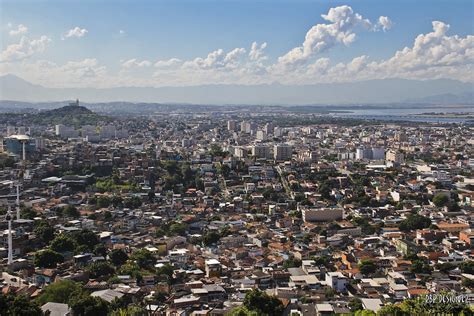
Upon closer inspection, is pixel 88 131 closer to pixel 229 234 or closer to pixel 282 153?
pixel 282 153

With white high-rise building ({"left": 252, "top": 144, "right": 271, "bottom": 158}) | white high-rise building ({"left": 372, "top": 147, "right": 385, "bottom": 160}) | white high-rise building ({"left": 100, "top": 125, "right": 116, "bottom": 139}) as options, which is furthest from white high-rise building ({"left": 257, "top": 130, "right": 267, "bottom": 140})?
white high-rise building ({"left": 372, "top": 147, "right": 385, "bottom": 160})

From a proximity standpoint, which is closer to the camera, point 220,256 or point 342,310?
point 342,310

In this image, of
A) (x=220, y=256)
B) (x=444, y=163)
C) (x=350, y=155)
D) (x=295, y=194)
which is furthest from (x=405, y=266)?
(x=350, y=155)

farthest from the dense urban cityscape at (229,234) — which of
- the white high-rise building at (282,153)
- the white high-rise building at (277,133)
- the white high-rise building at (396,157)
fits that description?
the white high-rise building at (277,133)

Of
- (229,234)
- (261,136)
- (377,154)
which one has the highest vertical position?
(261,136)

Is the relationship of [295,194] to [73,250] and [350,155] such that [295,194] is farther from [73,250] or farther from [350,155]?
[350,155]

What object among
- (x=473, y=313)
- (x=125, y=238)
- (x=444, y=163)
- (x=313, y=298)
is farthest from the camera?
(x=444, y=163)

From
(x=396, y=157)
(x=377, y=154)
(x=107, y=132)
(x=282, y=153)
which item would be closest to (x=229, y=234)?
(x=282, y=153)

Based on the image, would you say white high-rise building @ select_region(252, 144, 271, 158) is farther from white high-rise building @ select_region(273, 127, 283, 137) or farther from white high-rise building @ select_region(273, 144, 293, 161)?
white high-rise building @ select_region(273, 127, 283, 137)
